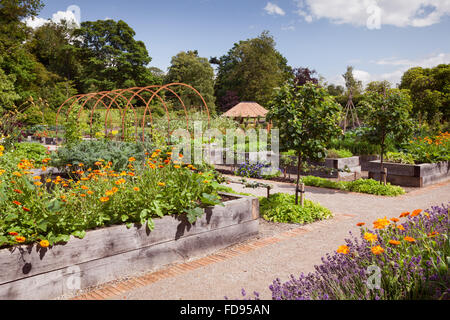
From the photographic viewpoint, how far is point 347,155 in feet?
35.5

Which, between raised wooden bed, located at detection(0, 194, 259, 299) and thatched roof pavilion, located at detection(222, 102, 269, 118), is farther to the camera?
thatched roof pavilion, located at detection(222, 102, 269, 118)

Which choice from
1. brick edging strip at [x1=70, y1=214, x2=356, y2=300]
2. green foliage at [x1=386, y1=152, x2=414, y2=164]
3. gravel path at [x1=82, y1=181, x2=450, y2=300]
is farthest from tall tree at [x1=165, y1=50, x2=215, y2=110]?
brick edging strip at [x1=70, y1=214, x2=356, y2=300]

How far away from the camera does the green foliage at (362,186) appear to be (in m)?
7.80

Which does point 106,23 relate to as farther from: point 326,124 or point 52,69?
point 326,124

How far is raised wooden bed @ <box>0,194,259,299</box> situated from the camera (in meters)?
2.81

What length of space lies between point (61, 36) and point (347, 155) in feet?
138

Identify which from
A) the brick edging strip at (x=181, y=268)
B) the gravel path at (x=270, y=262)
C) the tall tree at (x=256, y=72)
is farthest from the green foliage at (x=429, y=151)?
the tall tree at (x=256, y=72)

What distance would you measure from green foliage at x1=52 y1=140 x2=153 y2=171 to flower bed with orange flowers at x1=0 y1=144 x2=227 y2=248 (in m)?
2.40

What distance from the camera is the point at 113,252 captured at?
11.0ft

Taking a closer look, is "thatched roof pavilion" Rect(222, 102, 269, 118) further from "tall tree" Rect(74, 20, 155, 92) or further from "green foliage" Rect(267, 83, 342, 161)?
"tall tree" Rect(74, 20, 155, 92)

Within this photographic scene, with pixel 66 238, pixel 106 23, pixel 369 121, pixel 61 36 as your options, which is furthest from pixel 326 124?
pixel 61 36

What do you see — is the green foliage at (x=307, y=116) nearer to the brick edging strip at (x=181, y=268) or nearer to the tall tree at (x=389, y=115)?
the brick edging strip at (x=181, y=268)

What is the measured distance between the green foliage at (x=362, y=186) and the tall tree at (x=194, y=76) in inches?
1098

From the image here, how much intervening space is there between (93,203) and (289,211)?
3.25 meters
